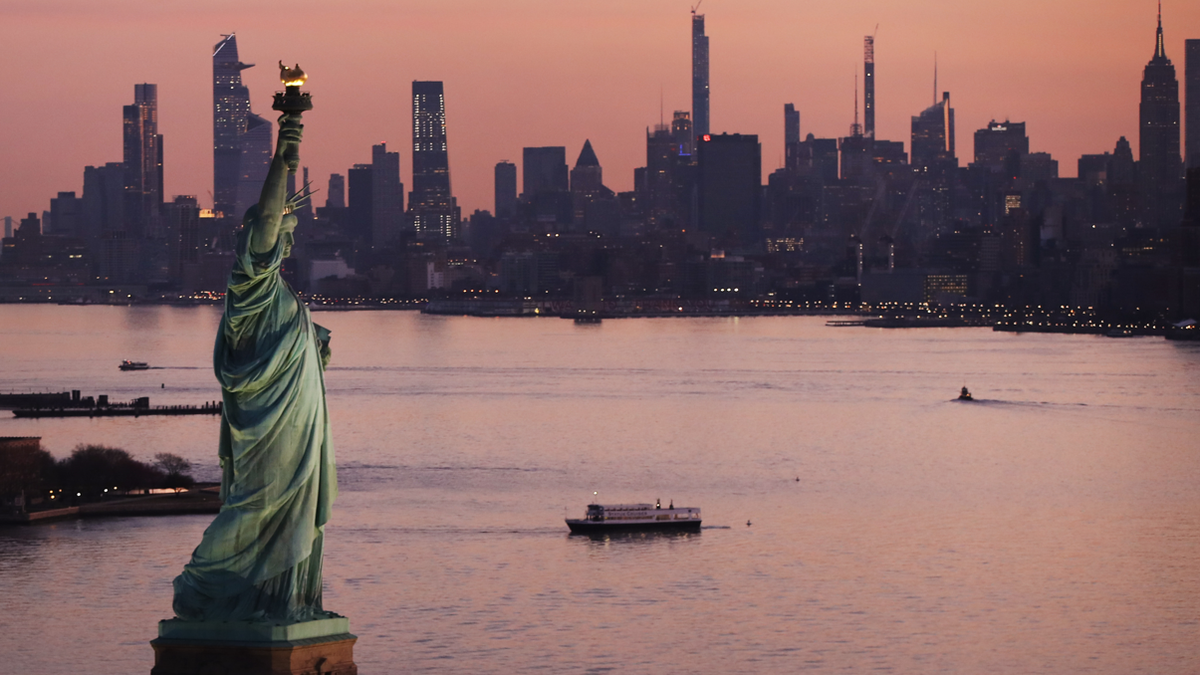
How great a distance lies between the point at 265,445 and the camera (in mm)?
5898

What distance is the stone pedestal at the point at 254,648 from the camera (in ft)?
18.8

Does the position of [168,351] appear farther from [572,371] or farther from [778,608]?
[778,608]

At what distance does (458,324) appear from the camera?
121m

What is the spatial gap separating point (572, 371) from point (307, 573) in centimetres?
5995

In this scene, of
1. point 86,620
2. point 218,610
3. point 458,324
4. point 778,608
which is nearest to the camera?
point 218,610

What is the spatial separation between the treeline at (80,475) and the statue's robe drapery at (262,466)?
23.1 m

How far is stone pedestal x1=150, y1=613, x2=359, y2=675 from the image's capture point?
5.73 m

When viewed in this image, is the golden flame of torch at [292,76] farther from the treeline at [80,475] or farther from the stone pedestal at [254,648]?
the treeline at [80,475]

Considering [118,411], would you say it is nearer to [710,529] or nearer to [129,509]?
[129,509]

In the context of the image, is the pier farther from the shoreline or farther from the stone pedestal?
the stone pedestal

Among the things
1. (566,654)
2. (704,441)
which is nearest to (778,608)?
(566,654)

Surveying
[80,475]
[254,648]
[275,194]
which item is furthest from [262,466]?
A: [80,475]

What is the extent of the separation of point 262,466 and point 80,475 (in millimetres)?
25548

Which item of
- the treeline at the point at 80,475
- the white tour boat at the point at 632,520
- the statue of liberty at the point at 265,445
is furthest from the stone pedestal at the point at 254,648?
the treeline at the point at 80,475
